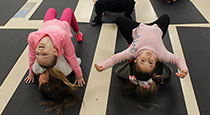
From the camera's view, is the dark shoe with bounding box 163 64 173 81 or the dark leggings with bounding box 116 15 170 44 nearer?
the dark shoe with bounding box 163 64 173 81

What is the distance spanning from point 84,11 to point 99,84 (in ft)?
3.80

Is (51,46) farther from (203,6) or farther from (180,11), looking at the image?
(203,6)

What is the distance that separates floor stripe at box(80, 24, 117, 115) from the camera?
1328 millimetres

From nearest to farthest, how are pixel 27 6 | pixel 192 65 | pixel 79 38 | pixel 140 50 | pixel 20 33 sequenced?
pixel 140 50 < pixel 192 65 < pixel 79 38 < pixel 20 33 < pixel 27 6

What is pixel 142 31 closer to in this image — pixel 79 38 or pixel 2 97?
pixel 79 38

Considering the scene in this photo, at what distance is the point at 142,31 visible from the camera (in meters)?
1.35

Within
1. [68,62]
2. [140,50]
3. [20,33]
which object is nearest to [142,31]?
[140,50]

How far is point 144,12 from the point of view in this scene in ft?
7.11

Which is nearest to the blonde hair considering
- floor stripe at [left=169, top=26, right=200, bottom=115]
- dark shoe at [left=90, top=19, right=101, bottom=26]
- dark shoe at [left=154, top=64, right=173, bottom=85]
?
dark shoe at [left=154, top=64, right=173, bottom=85]

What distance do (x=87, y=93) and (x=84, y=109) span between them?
0.14 meters

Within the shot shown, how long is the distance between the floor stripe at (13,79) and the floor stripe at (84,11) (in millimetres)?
793

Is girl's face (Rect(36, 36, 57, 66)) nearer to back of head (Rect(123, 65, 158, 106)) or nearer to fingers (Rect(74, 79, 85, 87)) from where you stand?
fingers (Rect(74, 79, 85, 87))

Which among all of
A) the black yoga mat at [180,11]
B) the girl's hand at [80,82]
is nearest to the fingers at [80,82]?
the girl's hand at [80,82]

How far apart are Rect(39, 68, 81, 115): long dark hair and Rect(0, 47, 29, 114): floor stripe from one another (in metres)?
0.34
